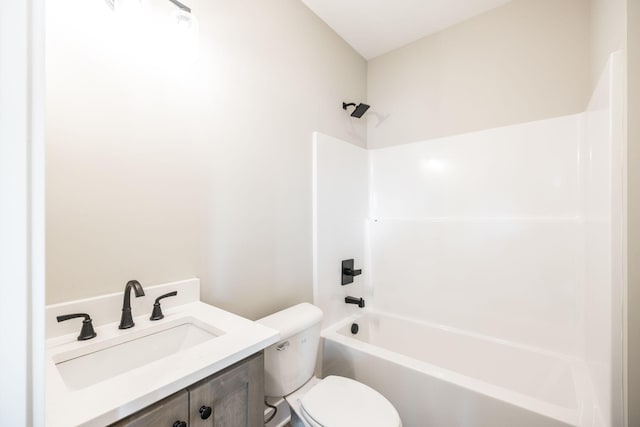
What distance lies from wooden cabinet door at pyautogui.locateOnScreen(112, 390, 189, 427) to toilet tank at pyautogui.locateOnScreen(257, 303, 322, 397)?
1.95ft

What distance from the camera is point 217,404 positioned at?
0.76 metres

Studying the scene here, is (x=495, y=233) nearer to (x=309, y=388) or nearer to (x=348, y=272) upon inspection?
(x=348, y=272)

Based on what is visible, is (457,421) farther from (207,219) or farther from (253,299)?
(207,219)

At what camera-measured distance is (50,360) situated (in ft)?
2.40

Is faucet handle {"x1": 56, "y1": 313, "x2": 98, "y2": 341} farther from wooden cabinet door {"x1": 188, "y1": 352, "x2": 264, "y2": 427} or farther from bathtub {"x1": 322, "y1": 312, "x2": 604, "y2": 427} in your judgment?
bathtub {"x1": 322, "y1": 312, "x2": 604, "y2": 427}

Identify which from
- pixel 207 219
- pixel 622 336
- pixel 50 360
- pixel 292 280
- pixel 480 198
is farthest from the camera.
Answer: pixel 480 198

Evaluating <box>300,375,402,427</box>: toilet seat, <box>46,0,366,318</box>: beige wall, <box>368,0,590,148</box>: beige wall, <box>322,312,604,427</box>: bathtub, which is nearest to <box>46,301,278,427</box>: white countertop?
<box>46,0,366,318</box>: beige wall

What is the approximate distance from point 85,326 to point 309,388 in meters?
1.06

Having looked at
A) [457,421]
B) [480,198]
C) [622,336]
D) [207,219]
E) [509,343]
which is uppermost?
[480,198]

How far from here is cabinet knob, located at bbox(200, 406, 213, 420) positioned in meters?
0.72

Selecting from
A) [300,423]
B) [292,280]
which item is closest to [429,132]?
[292,280]

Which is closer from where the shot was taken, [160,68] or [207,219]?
[160,68]

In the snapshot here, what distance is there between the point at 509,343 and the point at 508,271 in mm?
467

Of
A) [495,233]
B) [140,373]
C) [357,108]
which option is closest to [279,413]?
[140,373]
